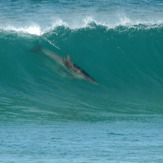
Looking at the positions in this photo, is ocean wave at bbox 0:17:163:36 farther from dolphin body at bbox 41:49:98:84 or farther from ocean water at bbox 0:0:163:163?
dolphin body at bbox 41:49:98:84

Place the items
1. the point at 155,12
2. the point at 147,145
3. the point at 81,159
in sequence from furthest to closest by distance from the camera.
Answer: the point at 155,12
the point at 147,145
the point at 81,159

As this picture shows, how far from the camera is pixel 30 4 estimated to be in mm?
24250

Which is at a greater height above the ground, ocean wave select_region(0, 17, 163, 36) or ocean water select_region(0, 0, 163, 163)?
ocean wave select_region(0, 17, 163, 36)

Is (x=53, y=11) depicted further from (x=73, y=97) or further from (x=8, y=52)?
(x=73, y=97)

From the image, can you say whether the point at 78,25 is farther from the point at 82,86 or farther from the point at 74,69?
the point at 82,86

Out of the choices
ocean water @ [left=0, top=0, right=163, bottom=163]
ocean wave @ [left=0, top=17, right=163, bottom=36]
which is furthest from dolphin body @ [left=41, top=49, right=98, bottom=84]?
ocean wave @ [left=0, top=17, right=163, bottom=36]

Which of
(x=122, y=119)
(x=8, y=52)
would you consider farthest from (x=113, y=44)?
(x=122, y=119)

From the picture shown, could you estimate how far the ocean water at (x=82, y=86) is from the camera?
8.70m

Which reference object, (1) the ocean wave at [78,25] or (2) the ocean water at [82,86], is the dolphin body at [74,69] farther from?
(1) the ocean wave at [78,25]

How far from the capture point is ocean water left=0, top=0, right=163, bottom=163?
28.5ft

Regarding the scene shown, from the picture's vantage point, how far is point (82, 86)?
13945 mm

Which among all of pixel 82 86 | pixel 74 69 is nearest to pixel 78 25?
pixel 74 69

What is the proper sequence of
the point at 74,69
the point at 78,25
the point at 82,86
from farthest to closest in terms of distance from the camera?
the point at 78,25
the point at 74,69
the point at 82,86

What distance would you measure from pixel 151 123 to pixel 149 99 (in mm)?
2799
